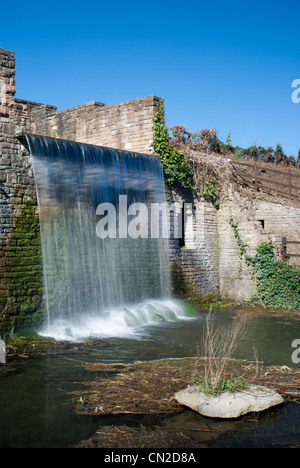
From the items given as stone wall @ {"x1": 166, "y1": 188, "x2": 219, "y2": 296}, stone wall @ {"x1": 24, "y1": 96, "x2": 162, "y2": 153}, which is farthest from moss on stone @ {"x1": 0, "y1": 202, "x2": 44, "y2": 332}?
stone wall @ {"x1": 24, "y1": 96, "x2": 162, "y2": 153}

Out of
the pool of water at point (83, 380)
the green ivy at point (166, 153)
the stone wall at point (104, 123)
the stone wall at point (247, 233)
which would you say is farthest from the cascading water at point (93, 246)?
the stone wall at point (247, 233)

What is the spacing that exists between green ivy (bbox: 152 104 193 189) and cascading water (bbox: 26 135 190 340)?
46cm

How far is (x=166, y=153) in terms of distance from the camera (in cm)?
1188

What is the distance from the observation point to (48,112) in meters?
14.2

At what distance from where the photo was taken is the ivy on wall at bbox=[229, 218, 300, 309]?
1174 centimetres

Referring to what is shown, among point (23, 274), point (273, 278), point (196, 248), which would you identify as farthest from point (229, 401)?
point (196, 248)

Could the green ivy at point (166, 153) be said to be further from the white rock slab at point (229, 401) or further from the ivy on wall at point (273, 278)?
the white rock slab at point (229, 401)

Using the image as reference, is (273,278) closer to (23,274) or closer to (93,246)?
(93,246)

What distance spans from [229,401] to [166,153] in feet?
27.0

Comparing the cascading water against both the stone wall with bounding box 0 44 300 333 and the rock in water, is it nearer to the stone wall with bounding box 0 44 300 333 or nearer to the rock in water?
the stone wall with bounding box 0 44 300 333
